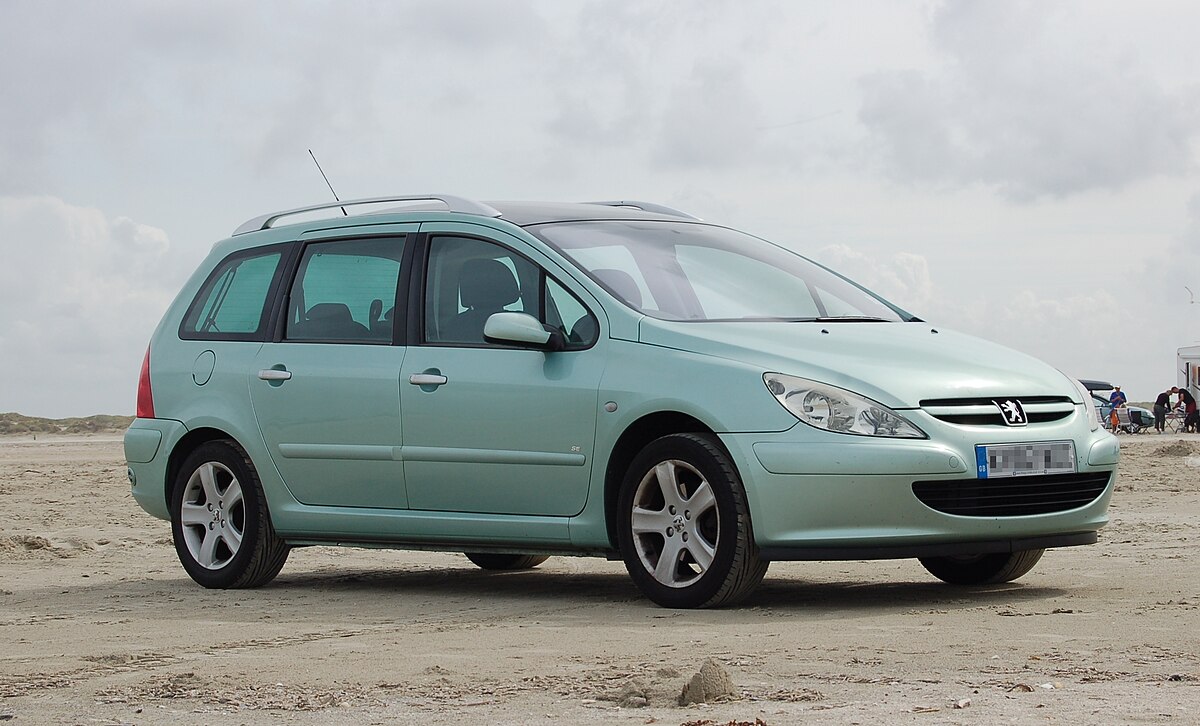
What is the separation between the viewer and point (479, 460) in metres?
8.10

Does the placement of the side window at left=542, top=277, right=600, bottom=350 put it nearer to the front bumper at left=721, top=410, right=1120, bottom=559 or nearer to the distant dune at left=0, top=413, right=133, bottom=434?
the front bumper at left=721, top=410, right=1120, bottom=559

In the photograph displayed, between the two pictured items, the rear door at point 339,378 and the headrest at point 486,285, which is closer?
the headrest at point 486,285

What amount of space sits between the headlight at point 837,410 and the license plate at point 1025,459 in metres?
0.30

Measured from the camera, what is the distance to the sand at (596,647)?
495 cm

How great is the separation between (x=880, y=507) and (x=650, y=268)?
5.53ft

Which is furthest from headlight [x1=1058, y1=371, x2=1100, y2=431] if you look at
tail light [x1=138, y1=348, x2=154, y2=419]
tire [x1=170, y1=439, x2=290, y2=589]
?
tail light [x1=138, y1=348, x2=154, y2=419]

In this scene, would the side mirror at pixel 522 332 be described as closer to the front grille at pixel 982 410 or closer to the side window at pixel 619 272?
the side window at pixel 619 272

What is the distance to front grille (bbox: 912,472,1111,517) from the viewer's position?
278 inches

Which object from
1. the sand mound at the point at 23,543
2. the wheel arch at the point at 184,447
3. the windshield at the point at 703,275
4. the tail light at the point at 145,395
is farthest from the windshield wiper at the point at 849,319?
the sand mound at the point at 23,543

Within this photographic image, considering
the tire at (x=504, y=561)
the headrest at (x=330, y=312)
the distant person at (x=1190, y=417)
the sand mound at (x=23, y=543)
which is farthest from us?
the distant person at (x=1190, y=417)

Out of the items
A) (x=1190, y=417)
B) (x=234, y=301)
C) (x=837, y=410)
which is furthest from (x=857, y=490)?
(x=1190, y=417)

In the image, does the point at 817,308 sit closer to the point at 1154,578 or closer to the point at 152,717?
the point at 1154,578

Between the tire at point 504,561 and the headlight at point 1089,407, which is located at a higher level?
the headlight at point 1089,407

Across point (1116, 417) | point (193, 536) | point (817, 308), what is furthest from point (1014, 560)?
point (1116, 417)
